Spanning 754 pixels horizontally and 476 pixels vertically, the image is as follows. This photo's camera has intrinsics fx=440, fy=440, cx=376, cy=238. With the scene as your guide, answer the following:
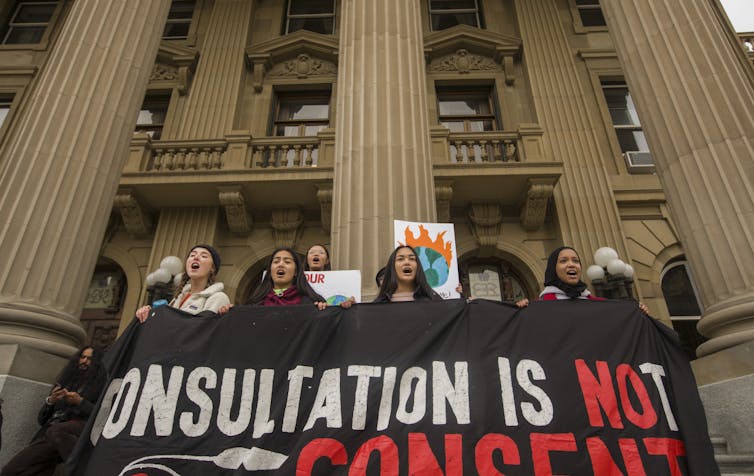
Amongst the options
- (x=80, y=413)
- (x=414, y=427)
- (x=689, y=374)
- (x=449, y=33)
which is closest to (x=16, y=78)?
(x=449, y=33)

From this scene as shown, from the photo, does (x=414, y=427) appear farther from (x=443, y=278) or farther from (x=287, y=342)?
(x=443, y=278)

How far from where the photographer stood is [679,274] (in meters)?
9.70

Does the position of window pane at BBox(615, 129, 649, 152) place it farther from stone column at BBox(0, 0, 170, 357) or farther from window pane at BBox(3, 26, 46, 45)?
window pane at BBox(3, 26, 46, 45)

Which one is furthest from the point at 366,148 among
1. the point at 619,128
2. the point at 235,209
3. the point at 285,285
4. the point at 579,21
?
the point at 579,21

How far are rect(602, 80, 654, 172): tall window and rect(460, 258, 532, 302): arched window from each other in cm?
386

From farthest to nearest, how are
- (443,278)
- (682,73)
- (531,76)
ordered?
1. (531,76)
2. (682,73)
3. (443,278)

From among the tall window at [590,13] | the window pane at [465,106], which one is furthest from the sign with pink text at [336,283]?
the tall window at [590,13]

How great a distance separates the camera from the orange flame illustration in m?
4.55

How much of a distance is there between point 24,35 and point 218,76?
22.9 feet

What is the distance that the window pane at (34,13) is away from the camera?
13.8 metres

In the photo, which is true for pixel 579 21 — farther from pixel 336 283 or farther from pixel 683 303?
pixel 336 283

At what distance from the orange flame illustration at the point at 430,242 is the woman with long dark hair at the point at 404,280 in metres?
0.77

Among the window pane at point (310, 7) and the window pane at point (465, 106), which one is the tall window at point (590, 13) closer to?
the window pane at point (465, 106)

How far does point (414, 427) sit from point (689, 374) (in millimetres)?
2017
